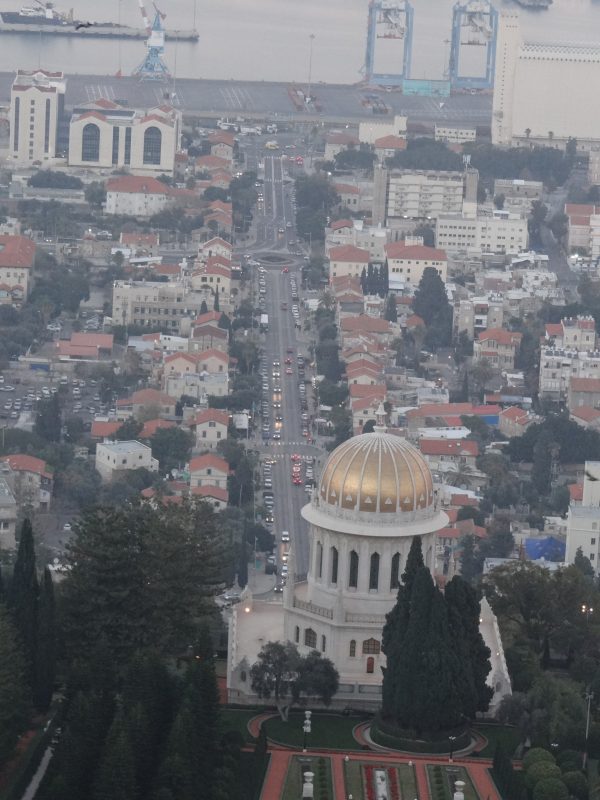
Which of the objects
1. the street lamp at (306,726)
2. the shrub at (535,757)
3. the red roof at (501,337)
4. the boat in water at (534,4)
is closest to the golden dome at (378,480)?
the street lamp at (306,726)

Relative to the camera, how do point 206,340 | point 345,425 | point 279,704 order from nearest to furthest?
point 279,704, point 345,425, point 206,340

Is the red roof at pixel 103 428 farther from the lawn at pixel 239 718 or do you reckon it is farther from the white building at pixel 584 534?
the lawn at pixel 239 718

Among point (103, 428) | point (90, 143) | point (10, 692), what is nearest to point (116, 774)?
point (10, 692)

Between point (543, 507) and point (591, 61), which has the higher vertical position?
point (591, 61)

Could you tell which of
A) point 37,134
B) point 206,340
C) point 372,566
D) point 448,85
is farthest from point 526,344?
point 448,85

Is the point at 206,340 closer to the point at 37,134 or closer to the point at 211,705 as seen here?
the point at 37,134

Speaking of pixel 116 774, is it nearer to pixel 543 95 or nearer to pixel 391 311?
pixel 391 311

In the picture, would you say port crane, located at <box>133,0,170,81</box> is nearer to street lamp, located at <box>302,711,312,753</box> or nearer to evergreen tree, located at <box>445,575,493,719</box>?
evergreen tree, located at <box>445,575,493,719</box>
